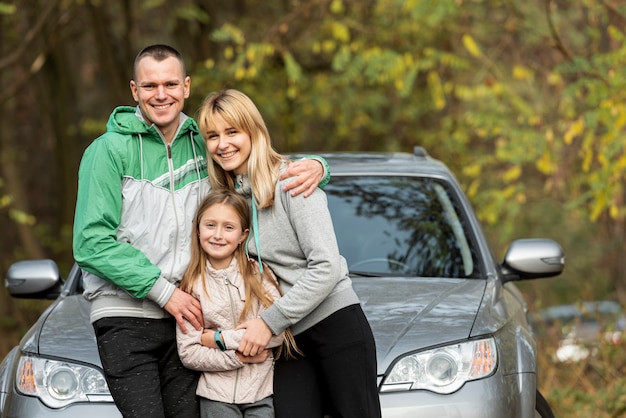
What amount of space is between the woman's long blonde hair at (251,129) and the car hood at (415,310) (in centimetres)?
78

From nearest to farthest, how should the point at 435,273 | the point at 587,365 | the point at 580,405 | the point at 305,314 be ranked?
the point at 305,314 → the point at 435,273 → the point at 580,405 → the point at 587,365

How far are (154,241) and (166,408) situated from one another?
0.58 m

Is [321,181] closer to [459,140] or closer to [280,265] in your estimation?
[280,265]

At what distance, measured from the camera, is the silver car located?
148 inches

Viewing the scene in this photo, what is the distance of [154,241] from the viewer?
3500mm

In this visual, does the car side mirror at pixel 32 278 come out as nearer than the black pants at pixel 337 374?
No

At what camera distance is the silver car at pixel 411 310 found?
3.77 m

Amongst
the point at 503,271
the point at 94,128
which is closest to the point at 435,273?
the point at 503,271

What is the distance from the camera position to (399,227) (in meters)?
5.14

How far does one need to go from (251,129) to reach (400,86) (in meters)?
6.70

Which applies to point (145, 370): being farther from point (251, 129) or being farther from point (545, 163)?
point (545, 163)

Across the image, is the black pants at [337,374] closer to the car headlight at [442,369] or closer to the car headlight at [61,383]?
the car headlight at [442,369]

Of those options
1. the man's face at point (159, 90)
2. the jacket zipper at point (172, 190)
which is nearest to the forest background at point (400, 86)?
the jacket zipper at point (172, 190)

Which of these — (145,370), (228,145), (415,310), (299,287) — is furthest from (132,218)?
(415,310)
